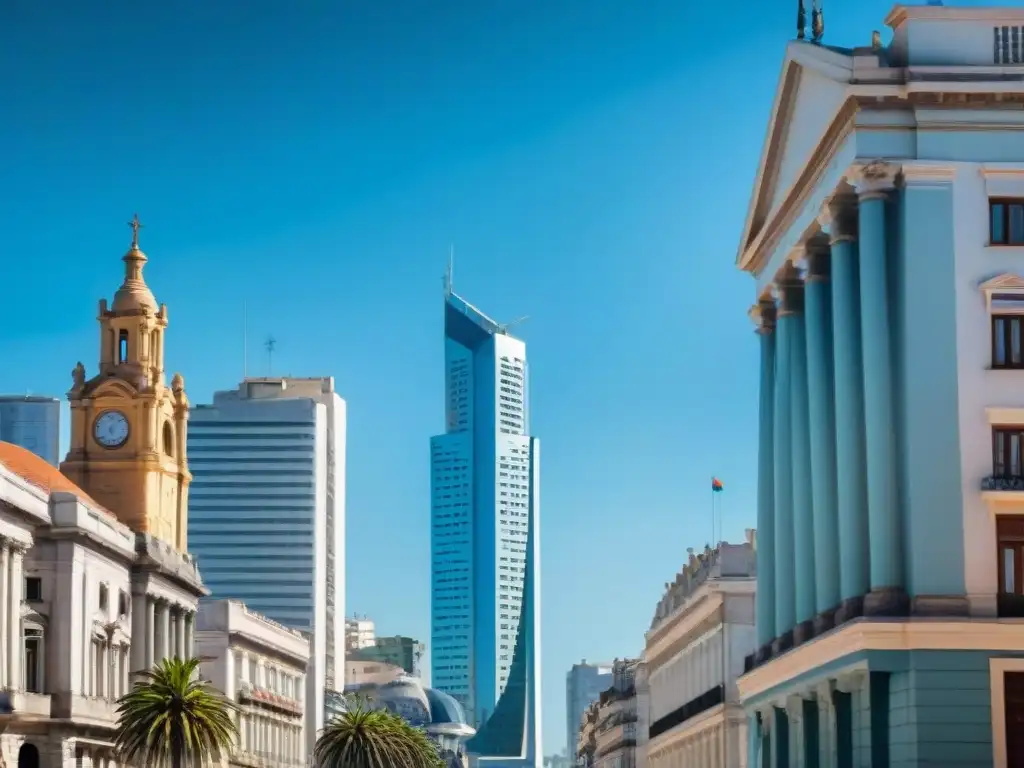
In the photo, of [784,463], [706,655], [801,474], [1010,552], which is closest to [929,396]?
[1010,552]

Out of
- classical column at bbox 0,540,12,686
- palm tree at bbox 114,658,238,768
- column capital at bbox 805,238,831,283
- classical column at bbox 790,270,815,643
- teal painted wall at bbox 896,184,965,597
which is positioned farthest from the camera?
classical column at bbox 0,540,12,686

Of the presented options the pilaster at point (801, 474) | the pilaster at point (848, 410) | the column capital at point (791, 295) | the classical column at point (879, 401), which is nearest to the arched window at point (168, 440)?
the column capital at point (791, 295)

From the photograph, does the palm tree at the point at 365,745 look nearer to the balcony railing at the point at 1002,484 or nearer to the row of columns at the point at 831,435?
the row of columns at the point at 831,435

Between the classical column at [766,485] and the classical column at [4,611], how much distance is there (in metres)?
34.9

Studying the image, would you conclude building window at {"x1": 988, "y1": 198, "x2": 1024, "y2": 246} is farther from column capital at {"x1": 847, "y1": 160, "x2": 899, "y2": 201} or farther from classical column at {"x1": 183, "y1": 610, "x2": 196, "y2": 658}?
classical column at {"x1": 183, "y1": 610, "x2": 196, "y2": 658}

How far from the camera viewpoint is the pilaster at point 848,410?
63312 mm

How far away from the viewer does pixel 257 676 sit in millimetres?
163250

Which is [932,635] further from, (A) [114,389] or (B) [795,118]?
(A) [114,389]

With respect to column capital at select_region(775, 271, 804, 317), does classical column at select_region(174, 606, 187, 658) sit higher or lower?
lower

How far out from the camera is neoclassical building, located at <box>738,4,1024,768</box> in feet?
196

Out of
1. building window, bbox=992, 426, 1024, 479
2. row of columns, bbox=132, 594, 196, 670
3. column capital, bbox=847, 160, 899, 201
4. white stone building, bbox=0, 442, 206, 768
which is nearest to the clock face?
white stone building, bbox=0, 442, 206, 768

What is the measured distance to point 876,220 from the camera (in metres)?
63.0

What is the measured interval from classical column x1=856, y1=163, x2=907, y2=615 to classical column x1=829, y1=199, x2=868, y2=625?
0.56m

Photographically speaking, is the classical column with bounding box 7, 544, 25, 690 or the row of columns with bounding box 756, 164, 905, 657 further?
the classical column with bounding box 7, 544, 25, 690
